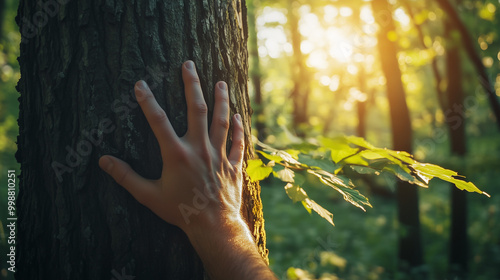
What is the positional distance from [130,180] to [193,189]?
243 millimetres

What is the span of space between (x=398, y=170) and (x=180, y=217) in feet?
3.15

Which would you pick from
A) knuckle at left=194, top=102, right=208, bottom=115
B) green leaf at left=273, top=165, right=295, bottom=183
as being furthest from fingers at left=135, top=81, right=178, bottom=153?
green leaf at left=273, top=165, right=295, bottom=183

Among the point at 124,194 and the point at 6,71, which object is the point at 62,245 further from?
the point at 6,71

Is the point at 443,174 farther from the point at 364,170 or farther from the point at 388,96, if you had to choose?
the point at 388,96

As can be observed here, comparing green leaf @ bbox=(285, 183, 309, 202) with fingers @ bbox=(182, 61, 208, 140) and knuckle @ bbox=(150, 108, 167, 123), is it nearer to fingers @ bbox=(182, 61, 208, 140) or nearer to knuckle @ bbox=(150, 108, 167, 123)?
fingers @ bbox=(182, 61, 208, 140)

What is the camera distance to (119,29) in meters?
1.21

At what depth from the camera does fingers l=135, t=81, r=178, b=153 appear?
46.6 inches

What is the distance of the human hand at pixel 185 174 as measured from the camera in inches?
46.7

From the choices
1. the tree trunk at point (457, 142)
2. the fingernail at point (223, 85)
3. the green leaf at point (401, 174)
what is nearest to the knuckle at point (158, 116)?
the fingernail at point (223, 85)

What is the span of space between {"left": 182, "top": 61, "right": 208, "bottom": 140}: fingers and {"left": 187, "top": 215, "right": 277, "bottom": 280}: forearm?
382 millimetres

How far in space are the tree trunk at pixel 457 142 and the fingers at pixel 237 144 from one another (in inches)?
267

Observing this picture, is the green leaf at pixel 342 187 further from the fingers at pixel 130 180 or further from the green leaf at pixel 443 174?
the fingers at pixel 130 180

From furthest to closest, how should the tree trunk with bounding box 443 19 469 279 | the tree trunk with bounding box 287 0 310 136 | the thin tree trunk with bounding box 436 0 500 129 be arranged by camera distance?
the tree trunk with bounding box 287 0 310 136 → the tree trunk with bounding box 443 19 469 279 → the thin tree trunk with bounding box 436 0 500 129

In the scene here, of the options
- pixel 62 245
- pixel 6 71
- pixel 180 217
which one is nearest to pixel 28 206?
pixel 62 245
